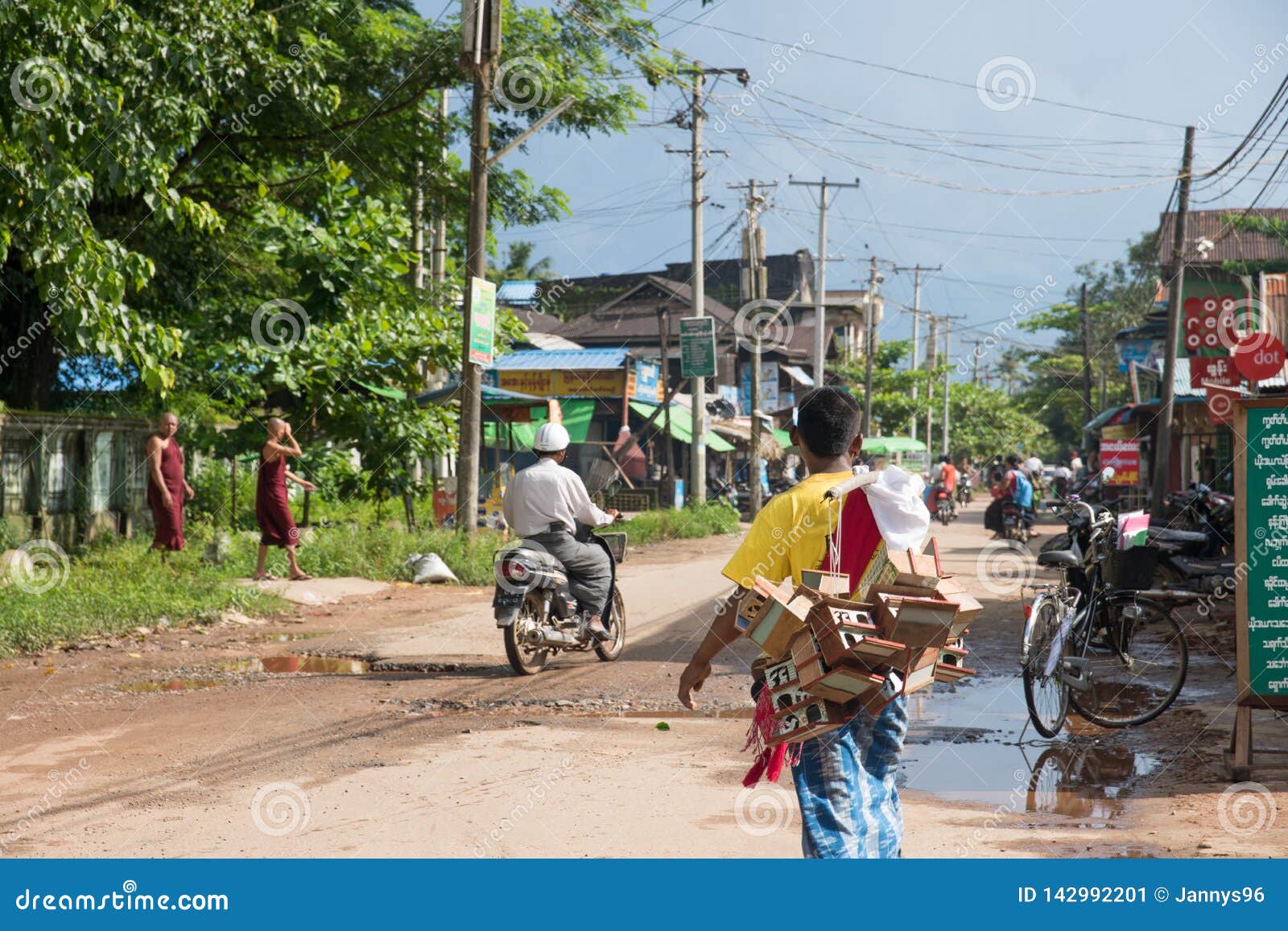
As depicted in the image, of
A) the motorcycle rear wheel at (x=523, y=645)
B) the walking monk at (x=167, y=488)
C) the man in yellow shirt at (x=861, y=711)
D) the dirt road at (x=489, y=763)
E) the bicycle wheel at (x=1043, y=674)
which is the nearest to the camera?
the man in yellow shirt at (x=861, y=711)

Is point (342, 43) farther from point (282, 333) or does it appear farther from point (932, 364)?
point (932, 364)

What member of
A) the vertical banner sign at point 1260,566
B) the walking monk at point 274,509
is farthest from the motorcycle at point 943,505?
the vertical banner sign at point 1260,566

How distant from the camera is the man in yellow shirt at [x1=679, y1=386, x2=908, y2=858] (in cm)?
325

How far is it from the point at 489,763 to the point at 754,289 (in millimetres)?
27298

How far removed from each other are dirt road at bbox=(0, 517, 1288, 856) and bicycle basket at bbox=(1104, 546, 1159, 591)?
2.73ft

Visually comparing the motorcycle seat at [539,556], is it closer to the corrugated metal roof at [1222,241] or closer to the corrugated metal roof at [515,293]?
the corrugated metal roof at [1222,241]

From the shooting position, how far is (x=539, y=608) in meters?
8.82

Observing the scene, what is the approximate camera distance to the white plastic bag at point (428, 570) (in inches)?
552

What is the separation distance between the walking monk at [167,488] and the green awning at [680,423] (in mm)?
22429

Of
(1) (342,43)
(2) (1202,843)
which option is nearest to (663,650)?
(2) (1202,843)

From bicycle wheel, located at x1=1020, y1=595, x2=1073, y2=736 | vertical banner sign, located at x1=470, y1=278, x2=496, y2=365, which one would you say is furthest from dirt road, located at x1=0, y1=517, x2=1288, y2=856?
vertical banner sign, located at x1=470, y1=278, x2=496, y2=365

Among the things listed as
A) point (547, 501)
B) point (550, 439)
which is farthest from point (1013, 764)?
point (550, 439)

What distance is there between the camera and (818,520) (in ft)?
11.1

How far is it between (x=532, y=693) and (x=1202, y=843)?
437cm
